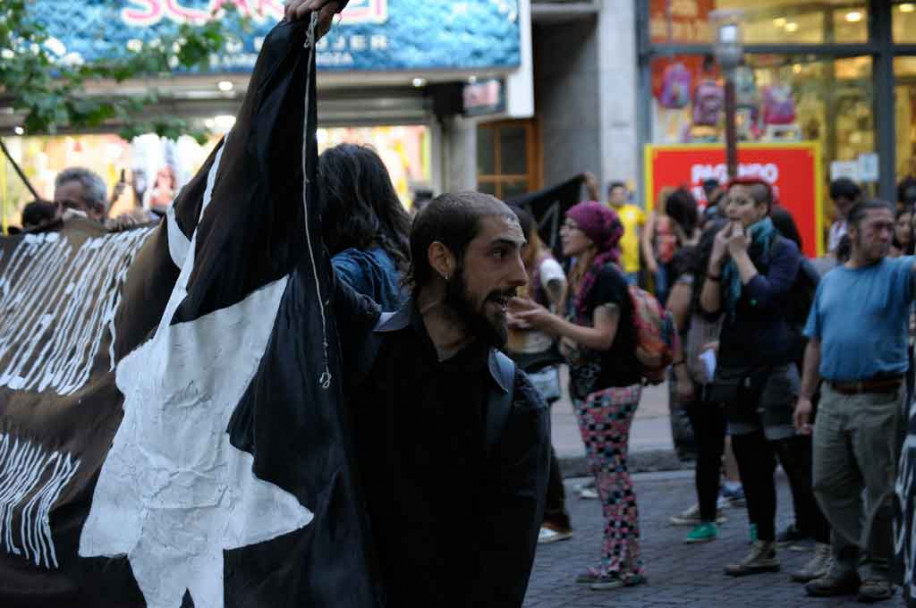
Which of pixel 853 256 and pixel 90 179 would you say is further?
pixel 90 179

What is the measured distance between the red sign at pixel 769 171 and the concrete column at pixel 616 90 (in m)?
0.29

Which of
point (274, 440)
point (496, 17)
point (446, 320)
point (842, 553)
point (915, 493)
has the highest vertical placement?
point (496, 17)

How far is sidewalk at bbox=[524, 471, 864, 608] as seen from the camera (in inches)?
283

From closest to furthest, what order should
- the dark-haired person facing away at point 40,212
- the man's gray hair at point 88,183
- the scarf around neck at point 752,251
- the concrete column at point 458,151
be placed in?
the scarf around neck at point 752,251 < the man's gray hair at point 88,183 < the dark-haired person facing away at point 40,212 < the concrete column at point 458,151

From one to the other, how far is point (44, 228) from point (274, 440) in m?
2.63

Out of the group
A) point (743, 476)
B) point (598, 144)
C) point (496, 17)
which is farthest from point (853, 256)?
point (598, 144)

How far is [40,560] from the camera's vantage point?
13.7ft

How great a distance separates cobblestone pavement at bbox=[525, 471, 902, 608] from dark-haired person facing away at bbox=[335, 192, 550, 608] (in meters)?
3.72

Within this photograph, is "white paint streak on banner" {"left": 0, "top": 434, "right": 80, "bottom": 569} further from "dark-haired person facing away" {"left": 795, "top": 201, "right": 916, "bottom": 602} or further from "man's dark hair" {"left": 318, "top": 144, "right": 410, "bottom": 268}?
"dark-haired person facing away" {"left": 795, "top": 201, "right": 916, "bottom": 602}

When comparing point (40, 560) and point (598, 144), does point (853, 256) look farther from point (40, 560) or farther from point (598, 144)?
point (598, 144)

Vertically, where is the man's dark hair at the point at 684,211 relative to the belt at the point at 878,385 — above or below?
above

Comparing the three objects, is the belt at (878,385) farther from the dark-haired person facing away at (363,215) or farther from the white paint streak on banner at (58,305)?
the white paint streak on banner at (58,305)

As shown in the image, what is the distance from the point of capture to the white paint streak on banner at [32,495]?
165 inches

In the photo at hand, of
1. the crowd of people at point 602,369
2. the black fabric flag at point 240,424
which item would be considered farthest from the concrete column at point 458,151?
the black fabric flag at point 240,424
